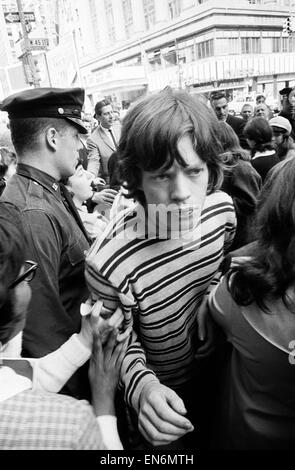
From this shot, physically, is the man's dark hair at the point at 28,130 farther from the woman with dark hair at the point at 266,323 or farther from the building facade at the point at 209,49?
the building facade at the point at 209,49

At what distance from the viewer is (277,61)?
1655 inches

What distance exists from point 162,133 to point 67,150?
0.94 m

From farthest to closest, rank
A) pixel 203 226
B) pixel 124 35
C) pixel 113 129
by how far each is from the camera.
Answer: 1. pixel 124 35
2. pixel 113 129
3. pixel 203 226

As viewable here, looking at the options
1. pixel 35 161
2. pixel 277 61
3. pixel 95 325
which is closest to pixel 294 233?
pixel 95 325

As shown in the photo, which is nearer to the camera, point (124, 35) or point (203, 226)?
point (203, 226)

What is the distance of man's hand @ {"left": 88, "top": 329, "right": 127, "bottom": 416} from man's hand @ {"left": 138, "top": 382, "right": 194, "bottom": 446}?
18 cm

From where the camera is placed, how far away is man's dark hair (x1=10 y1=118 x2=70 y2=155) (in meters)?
1.74

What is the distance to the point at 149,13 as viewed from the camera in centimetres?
5025

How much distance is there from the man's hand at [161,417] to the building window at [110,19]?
6500 cm

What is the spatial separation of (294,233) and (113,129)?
4.42 metres

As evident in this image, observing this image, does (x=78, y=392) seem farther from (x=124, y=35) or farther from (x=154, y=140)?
(x=124, y=35)

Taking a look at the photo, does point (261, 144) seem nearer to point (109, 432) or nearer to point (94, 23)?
point (109, 432)

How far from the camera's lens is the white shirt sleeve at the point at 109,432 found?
1.03 metres

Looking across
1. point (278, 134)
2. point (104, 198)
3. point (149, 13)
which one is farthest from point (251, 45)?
point (104, 198)
